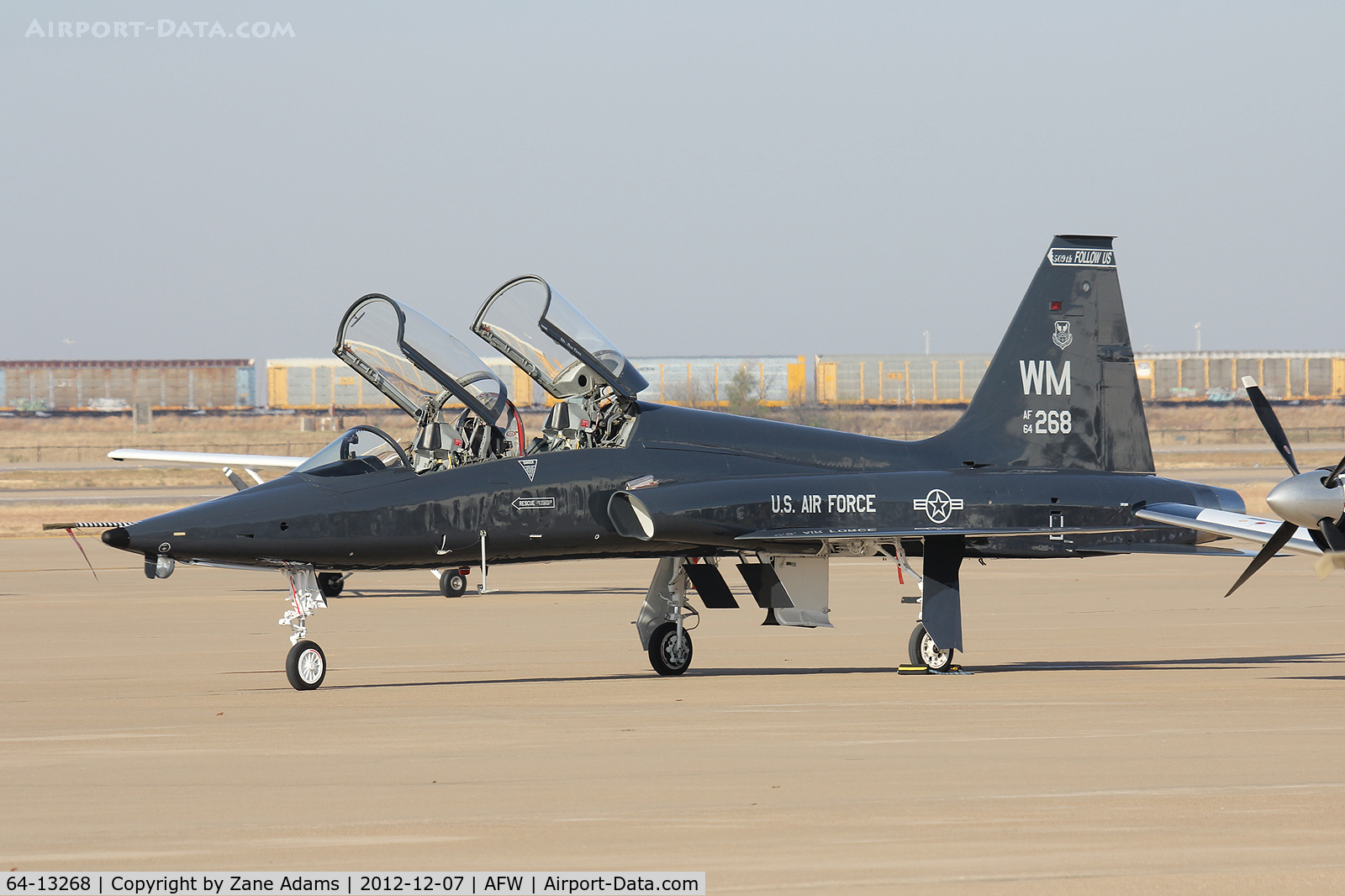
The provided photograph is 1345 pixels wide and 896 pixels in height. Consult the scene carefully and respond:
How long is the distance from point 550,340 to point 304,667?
420 cm

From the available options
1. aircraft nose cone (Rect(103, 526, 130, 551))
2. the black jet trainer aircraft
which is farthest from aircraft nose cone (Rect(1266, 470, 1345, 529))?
aircraft nose cone (Rect(103, 526, 130, 551))

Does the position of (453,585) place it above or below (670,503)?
below

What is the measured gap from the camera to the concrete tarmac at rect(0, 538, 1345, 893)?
7398 millimetres

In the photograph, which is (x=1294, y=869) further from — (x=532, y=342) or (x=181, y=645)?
(x=181, y=645)

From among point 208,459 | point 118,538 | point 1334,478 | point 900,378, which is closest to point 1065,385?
point 1334,478

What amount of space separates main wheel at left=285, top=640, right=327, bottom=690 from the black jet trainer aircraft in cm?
2

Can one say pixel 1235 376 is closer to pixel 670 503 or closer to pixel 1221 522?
pixel 1221 522

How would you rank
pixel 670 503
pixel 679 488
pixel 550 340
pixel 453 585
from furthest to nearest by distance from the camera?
pixel 453 585 → pixel 550 340 → pixel 679 488 → pixel 670 503

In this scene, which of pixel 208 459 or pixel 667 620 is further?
pixel 208 459

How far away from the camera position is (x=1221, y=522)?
15.6 metres

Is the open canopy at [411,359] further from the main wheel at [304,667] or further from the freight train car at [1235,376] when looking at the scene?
the freight train car at [1235,376]

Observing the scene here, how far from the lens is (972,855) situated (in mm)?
7344

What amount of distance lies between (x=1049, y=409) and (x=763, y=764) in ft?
28.7

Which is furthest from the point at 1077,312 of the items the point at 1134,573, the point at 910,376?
the point at 910,376
